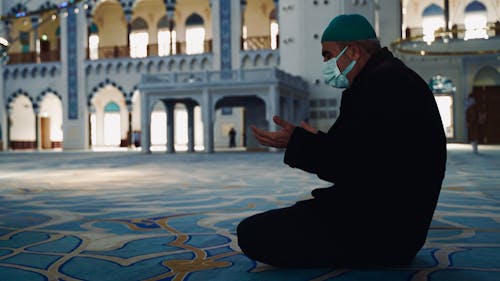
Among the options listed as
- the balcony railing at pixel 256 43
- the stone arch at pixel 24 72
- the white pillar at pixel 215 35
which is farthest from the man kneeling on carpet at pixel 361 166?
the stone arch at pixel 24 72

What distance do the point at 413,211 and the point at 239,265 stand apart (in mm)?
751

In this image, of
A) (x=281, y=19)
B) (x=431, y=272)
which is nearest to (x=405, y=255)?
(x=431, y=272)

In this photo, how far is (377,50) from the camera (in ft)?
6.63

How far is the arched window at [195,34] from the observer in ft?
85.6

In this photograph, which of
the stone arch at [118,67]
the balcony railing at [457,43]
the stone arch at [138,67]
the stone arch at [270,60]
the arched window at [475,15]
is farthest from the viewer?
the stone arch at [118,67]

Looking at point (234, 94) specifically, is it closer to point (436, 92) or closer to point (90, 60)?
point (436, 92)

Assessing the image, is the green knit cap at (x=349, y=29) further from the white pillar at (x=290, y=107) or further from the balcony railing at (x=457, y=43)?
the balcony railing at (x=457, y=43)

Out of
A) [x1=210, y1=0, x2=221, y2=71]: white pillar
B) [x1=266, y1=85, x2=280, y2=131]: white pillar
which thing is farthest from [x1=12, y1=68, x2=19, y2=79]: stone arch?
[x1=266, y1=85, x2=280, y2=131]: white pillar

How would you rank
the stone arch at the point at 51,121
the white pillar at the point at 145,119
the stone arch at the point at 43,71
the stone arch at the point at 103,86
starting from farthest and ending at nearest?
the stone arch at the point at 51,121 → the stone arch at the point at 43,71 → the stone arch at the point at 103,86 → the white pillar at the point at 145,119

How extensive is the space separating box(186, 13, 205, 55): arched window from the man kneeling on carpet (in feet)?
80.2

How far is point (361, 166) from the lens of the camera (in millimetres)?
1855

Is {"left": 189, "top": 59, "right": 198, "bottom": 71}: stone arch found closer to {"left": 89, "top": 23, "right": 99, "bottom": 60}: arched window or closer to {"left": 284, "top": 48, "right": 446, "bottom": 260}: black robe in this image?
{"left": 89, "top": 23, "right": 99, "bottom": 60}: arched window

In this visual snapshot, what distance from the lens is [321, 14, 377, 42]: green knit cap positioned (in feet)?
6.36

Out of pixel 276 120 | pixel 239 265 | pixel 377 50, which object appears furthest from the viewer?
pixel 239 265
